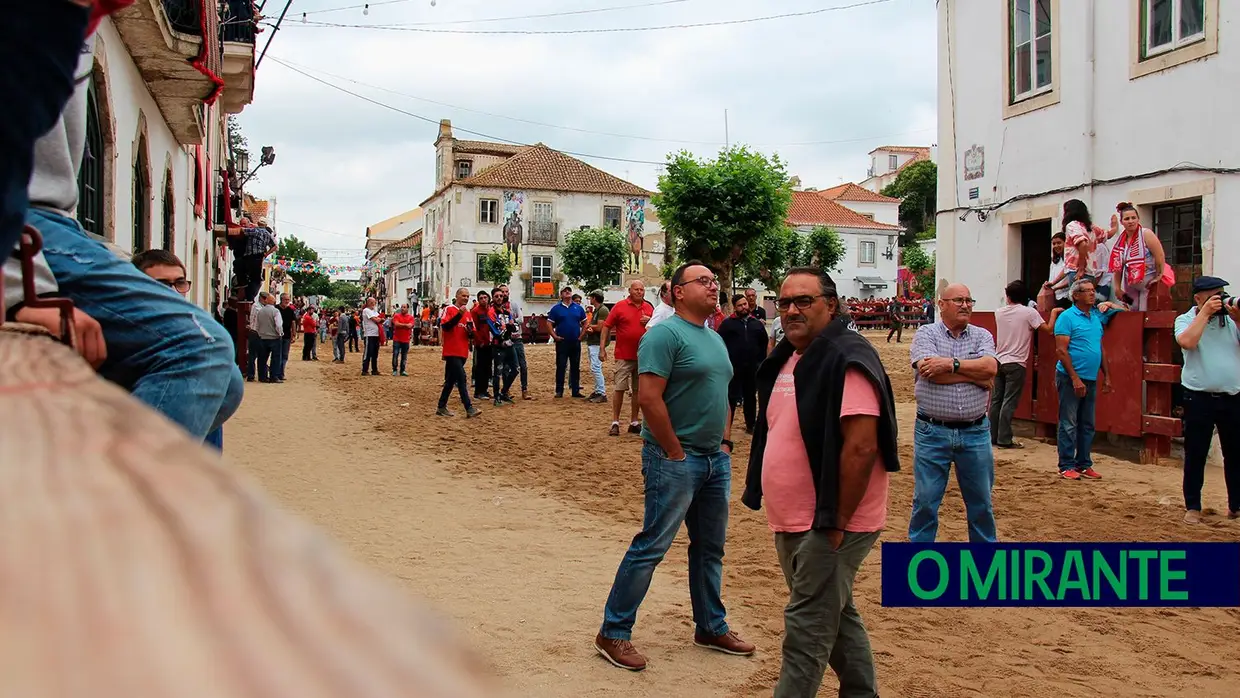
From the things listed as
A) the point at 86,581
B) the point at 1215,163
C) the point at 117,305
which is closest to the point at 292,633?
the point at 86,581

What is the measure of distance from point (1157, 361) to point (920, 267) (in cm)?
5733

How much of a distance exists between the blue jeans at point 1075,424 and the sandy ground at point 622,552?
276mm

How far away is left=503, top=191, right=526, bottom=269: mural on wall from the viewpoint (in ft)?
184

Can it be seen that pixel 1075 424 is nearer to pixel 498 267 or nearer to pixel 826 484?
pixel 826 484

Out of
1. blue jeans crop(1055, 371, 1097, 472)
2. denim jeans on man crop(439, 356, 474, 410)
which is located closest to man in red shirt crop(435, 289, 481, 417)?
denim jeans on man crop(439, 356, 474, 410)

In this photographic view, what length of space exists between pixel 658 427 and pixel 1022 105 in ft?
37.1

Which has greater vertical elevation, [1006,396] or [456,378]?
[456,378]

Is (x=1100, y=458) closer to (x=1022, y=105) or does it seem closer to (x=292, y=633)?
(x=1022, y=105)

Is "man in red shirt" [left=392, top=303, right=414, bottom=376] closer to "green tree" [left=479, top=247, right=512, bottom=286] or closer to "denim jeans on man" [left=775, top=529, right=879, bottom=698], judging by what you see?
"denim jeans on man" [left=775, top=529, right=879, bottom=698]

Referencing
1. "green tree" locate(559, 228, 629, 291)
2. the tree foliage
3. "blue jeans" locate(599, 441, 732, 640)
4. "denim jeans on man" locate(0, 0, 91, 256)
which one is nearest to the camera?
"denim jeans on man" locate(0, 0, 91, 256)

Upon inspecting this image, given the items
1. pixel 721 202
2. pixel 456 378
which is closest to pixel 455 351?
pixel 456 378

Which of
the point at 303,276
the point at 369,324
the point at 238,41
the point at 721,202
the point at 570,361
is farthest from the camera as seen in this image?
the point at 303,276

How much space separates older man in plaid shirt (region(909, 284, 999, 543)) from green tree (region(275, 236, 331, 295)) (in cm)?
8128

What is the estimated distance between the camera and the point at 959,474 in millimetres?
6074
